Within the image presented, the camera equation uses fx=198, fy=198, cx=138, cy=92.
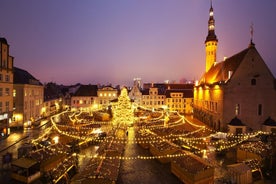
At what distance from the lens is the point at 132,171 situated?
18859 mm

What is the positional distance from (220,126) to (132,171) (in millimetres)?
24041

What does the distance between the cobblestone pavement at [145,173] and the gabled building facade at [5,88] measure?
19.9 metres

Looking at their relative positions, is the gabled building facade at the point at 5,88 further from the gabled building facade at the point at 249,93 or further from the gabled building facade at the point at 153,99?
the gabled building facade at the point at 153,99

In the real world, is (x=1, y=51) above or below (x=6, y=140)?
above

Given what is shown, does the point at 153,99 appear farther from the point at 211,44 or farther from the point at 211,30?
the point at 211,30

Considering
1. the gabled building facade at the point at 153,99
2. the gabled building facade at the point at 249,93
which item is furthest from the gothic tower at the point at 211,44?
the gabled building facade at the point at 249,93

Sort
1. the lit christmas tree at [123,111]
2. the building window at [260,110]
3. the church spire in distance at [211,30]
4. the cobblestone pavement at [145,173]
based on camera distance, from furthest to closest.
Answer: the church spire in distance at [211,30], the lit christmas tree at [123,111], the building window at [260,110], the cobblestone pavement at [145,173]

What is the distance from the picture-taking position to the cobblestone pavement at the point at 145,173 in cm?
1692

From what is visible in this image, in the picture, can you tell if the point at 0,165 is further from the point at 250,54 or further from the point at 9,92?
the point at 250,54

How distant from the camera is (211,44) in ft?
189

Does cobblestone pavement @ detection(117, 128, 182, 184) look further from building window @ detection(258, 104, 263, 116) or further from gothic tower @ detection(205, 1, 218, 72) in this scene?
gothic tower @ detection(205, 1, 218, 72)

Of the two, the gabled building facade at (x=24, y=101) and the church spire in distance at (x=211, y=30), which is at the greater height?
the church spire in distance at (x=211, y=30)

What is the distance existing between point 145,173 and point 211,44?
1937 inches

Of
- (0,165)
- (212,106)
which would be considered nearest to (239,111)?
(212,106)
